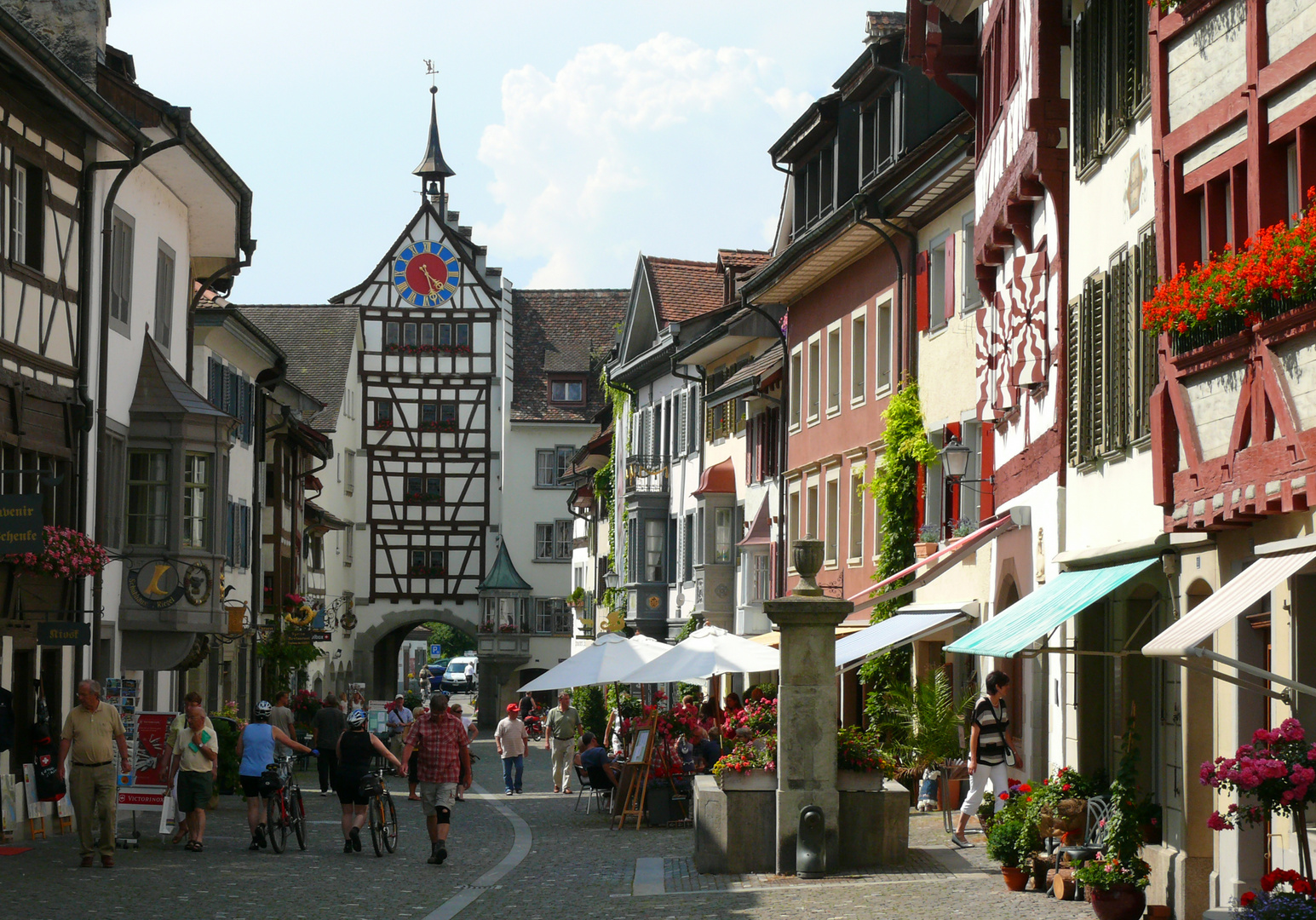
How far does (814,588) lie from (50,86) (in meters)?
9.93

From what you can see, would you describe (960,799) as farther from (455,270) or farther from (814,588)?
(455,270)

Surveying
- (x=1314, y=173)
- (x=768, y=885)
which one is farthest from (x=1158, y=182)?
(x=768, y=885)

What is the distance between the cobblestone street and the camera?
13453mm

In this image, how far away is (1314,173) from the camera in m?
10.3

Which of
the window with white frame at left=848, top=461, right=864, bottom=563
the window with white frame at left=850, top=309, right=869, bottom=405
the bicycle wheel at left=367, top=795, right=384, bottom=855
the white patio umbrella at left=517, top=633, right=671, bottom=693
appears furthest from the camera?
the window with white frame at left=848, top=461, right=864, bottom=563

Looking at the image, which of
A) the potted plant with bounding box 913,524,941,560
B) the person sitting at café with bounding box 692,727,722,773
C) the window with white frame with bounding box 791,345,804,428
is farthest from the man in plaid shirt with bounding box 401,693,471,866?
the window with white frame with bounding box 791,345,804,428

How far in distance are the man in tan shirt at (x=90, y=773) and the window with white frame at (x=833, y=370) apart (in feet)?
55.7

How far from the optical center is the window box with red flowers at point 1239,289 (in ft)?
31.3

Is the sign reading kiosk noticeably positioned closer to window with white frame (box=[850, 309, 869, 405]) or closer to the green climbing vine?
the green climbing vine

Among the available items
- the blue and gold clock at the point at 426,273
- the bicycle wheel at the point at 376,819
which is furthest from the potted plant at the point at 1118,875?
the blue and gold clock at the point at 426,273

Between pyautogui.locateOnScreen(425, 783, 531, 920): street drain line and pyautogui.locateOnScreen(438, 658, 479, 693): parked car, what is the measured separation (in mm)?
61776

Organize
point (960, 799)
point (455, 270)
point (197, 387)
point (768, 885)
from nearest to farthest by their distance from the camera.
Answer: point (768, 885), point (960, 799), point (197, 387), point (455, 270)

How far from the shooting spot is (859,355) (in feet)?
100

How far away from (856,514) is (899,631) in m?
7.02
